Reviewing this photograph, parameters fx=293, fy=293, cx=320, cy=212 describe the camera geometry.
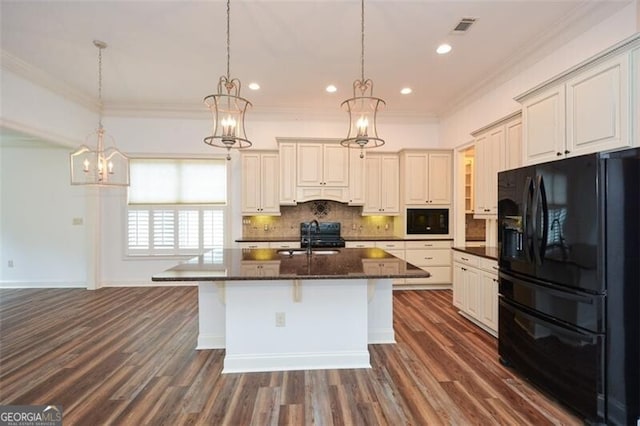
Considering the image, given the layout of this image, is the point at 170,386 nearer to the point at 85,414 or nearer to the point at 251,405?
the point at 85,414

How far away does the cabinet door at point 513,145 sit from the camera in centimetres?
327

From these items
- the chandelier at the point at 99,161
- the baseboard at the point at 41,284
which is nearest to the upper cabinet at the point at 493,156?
the chandelier at the point at 99,161

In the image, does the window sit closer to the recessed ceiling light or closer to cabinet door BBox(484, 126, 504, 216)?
the recessed ceiling light

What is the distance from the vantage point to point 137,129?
5.41m

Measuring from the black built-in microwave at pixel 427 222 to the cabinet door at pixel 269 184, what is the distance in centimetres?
243

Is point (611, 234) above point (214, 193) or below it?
below

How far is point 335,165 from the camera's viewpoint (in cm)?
529

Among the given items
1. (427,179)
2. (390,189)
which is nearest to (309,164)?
(390,189)

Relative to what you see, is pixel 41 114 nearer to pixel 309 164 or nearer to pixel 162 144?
pixel 162 144

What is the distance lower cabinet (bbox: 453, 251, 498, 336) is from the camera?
10.7 ft

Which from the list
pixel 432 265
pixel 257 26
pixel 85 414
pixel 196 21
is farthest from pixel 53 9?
pixel 432 265

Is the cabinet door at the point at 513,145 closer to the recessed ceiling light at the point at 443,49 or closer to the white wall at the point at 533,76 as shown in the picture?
the white wall at the point at 533,76

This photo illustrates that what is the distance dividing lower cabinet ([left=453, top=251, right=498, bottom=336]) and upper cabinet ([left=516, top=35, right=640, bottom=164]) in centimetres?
131

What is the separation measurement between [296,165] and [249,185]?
930 mm
